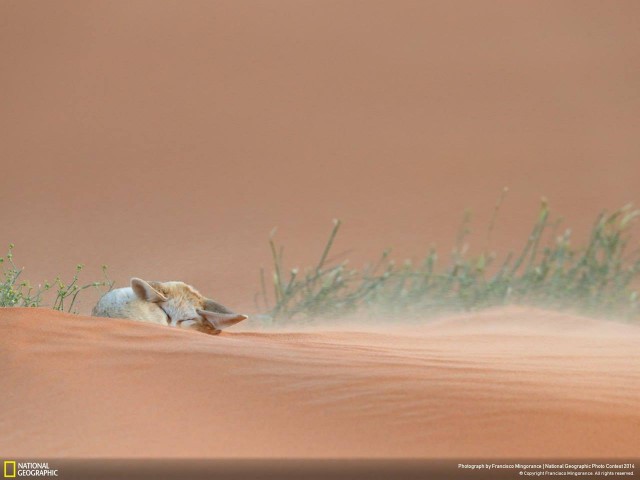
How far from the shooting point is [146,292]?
5.08 metres

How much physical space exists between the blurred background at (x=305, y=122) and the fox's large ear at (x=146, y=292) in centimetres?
1037

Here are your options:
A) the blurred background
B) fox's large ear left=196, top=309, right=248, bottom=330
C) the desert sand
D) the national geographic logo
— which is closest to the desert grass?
fox's large ear left=196, top=309, right=248, bottom=330

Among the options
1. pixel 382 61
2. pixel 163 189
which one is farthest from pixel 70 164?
pixel 382 61

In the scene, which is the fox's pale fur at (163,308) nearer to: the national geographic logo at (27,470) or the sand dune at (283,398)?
the sand dune at (283,398)

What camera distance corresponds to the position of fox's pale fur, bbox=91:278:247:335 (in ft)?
16.6

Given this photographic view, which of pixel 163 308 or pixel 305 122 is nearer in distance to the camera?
pixel 163 308

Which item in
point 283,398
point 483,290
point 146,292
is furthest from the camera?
point 483,290

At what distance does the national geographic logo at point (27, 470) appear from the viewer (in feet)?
10.6

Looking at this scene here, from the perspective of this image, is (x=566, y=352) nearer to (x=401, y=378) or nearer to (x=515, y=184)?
(x=401, y=378)

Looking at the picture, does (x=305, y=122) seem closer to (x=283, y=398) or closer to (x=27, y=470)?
(x=283, y=398)

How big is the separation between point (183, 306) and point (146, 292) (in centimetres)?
19

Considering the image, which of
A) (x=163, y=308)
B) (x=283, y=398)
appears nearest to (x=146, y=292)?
(x=163, y=308)

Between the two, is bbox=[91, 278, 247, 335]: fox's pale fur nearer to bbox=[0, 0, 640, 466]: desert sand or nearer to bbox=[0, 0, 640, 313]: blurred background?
bbox=[0, 0, 640, 466]: desert sand

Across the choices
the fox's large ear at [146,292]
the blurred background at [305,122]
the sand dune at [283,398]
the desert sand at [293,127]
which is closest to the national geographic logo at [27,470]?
the sand dune at [283,398]
